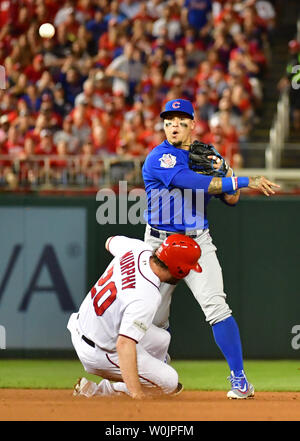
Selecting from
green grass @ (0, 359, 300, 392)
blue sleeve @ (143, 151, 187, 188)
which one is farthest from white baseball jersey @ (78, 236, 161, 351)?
green grass @ (0, 359, 300, 392)

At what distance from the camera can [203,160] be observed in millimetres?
6781

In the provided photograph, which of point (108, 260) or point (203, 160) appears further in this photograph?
point (108, 260)

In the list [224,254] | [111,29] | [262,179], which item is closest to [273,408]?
[262,179]

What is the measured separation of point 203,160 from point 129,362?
6.08 ft

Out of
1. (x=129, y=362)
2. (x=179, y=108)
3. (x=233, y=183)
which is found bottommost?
(x=129, y=362)

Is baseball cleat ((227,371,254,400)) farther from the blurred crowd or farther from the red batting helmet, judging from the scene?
the blurred crowd

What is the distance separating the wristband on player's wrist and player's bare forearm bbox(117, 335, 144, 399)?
1.46 m

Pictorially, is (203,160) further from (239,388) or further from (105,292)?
(239,388)

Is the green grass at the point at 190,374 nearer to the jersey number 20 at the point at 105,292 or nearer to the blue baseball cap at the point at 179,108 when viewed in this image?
the jersey number 20 at the point at 105,292

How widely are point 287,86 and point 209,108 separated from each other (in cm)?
114

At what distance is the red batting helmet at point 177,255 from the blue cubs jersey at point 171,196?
0.77 meters

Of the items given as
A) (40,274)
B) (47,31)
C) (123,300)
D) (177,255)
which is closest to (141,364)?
(123,300)

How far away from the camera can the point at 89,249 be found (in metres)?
9.20

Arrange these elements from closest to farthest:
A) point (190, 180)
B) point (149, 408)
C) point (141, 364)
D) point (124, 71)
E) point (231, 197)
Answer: point (149, 408)
point (141, 364)
point (190, 180)
point (231, 197)
point (124, 71)
